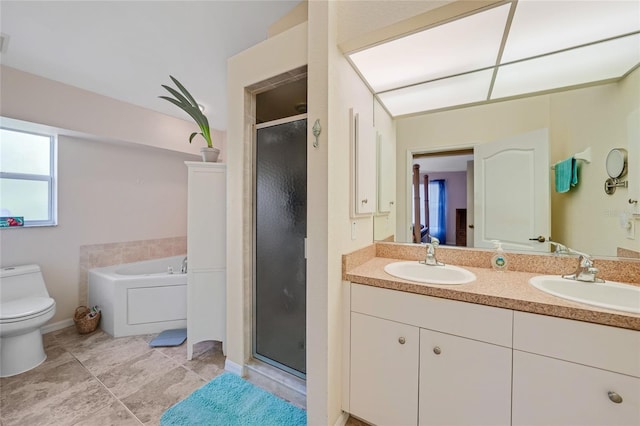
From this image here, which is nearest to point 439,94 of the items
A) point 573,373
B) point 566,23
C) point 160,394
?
point 566,23

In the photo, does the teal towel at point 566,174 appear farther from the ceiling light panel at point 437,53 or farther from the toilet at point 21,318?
the toilet at point 21,318

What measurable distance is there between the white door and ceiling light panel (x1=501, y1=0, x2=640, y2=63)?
0.47 m

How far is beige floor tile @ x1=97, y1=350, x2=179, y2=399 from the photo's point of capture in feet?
5.54

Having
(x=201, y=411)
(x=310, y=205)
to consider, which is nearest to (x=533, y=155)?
(x=310, y=205)

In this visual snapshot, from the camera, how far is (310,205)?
1343mm

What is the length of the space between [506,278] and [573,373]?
0.46m

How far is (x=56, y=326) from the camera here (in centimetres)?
249

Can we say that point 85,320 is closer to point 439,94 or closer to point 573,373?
point 573,373

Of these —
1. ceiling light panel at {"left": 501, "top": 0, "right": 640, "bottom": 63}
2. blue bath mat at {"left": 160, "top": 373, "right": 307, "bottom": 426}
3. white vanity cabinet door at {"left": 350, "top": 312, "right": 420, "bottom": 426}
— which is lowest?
blue bath mat at {"left": 160, "top": 373, "right": 307, "bottom": 426}

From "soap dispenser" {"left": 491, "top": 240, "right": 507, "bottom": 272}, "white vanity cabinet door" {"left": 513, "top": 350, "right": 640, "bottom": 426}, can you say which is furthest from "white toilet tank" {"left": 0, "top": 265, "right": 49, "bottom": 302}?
"soap dispenser" {"left": 491, "top": 240, "right": 507, "bottom": 272}

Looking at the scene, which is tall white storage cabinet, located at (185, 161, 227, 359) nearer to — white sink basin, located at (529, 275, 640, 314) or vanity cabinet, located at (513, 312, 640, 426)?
vanity cabinet, located at (513, 312, 640, 426)

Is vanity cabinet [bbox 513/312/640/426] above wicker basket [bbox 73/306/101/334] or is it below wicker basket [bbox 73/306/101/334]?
above

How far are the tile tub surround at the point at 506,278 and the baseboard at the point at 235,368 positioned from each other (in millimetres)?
1173

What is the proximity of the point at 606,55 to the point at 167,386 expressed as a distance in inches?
133
